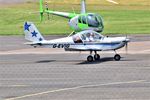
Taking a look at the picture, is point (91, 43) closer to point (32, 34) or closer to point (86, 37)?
point (86, 37)

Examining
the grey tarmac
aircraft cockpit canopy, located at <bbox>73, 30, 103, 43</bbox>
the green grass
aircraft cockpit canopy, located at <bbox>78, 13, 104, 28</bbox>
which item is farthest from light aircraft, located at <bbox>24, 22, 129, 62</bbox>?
the green grass

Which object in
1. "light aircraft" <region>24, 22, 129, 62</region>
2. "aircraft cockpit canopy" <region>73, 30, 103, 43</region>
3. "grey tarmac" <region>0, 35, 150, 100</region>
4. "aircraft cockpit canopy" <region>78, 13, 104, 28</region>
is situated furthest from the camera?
"aircraft cockpit canopy" <region>78, 13, 104, 28</region>

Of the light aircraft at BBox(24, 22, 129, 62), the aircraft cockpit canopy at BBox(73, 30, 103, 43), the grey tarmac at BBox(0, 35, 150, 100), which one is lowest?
the grey tarmac at BBox(0, 35, 150, 100)

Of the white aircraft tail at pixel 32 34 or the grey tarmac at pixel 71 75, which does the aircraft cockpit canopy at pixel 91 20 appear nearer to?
the grey tarmac at pixel 71 75

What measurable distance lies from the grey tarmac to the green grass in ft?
46.9

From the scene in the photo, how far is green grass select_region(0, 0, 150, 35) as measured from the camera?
178ft

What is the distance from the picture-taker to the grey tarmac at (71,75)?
64.7ft

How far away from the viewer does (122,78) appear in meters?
23.8

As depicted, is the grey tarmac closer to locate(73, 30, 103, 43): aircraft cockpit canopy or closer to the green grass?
locate(73, 30, 103, 43): aircraft cockpit canopy

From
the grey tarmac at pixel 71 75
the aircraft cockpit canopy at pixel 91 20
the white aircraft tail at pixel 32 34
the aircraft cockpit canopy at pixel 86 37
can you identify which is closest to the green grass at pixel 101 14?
the aircraft cockpit canopy at pixel 91 20

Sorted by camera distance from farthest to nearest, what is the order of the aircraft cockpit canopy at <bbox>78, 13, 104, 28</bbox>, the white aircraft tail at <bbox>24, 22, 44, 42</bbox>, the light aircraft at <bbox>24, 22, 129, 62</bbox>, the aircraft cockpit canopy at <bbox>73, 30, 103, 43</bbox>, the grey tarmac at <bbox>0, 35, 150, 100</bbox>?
the aircraft cockpit canopy at <bbox>78, 13, 104, 28</bbox> → the white aircraft tail at <bbox>24, 22, 44, 42</bbox> → the aircraft cockpit canopy at <bbox>73, 30, 103, 43</bbox> → the light aircraft at <bbox>24, 22, 129, 62</bbox> → the grey tarmac at <bbox>0, 35, 150, 100</bbox>

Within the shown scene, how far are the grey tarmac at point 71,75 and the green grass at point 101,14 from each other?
46.9 feet

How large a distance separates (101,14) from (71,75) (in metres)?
42.6

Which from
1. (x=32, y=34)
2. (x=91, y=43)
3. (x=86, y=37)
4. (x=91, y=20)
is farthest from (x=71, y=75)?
(x=91, y=20)
